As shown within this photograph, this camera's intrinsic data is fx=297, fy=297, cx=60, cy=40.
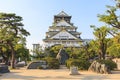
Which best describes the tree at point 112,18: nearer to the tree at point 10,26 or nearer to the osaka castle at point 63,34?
the tree at point 10,26

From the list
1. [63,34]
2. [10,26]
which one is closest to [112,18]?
[10,26]

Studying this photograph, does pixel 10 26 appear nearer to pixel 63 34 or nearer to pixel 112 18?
pixel 112 18

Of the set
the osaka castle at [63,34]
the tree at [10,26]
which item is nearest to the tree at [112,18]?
the tree at [10,26]

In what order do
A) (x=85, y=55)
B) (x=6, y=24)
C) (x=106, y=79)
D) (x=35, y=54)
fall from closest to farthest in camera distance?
1. (x=106, y=79)
2. (x=6, y=24)
3. (x=85, y=55)
4. (x=35, y=54)

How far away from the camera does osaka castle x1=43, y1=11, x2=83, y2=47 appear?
78625mm

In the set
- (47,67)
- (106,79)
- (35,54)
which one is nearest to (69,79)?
(106,79)

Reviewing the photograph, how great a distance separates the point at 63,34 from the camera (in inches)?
3150

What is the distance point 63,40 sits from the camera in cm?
7962

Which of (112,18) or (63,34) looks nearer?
(112,18)

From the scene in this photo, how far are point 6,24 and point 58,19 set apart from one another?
54.3 metres

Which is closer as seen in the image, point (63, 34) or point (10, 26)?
point (10, 26)

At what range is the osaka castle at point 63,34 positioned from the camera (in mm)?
78625

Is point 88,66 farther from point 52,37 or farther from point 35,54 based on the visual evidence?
point 52,37

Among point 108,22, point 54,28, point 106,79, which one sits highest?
point 54,28
